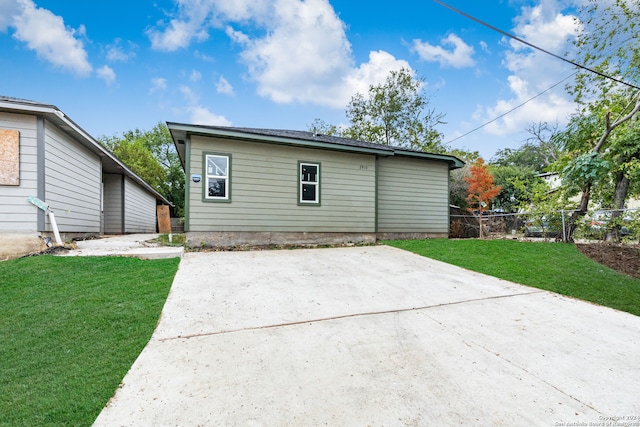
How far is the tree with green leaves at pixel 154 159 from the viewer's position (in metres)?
26.9

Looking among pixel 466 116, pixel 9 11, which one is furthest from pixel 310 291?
pixel 466 116

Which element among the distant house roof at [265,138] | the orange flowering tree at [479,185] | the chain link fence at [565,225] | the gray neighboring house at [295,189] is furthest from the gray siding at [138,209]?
the orange flowering tree at [479,185]

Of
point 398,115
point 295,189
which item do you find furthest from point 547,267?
point 398,115

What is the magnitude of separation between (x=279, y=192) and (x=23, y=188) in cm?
551

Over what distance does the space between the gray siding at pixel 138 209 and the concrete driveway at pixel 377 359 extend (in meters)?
10.4

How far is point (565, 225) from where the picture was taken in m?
8.38

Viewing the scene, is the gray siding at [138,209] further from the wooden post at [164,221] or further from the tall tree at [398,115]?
the tall tree at [398,115]

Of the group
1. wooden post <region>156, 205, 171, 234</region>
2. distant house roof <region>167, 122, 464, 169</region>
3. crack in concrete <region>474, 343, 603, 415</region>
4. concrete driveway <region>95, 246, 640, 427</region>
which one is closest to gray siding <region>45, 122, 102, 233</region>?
distant house roof <region>167, 122, 464, 169</region>

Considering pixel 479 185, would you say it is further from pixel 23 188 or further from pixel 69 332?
pixel 23 188

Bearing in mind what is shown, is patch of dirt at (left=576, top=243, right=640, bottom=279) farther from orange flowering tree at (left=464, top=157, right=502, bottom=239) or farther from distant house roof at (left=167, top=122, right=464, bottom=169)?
orange flowering tree at (left=464, top=157, right=502, bottom=239)

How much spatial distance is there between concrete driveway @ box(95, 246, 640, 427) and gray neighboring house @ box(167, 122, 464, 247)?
11.2 ft

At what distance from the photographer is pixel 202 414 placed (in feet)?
5.87

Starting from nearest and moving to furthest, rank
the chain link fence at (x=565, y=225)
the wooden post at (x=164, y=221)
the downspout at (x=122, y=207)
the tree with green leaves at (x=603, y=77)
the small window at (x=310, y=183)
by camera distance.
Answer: the chain link fence at (x=565, y=225)
the small window at (x=310, y=183)
the tree with green leaves at (x=603, y=77)
the downspout at (x=122, y=207)
the wooden post at (x=164, y=221)

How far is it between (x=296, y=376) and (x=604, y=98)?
51.3ft
